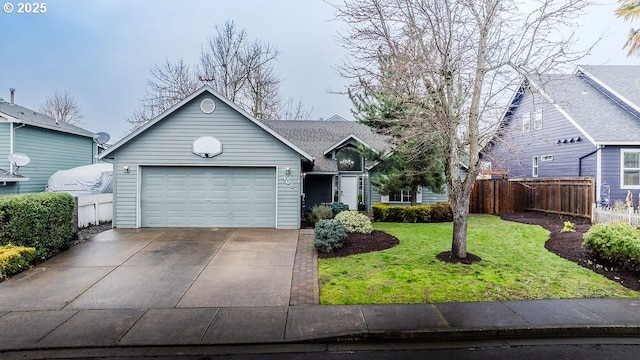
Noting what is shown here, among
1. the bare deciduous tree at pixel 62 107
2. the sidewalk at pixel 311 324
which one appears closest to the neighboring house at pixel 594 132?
the sidewalk at pixel 311 324

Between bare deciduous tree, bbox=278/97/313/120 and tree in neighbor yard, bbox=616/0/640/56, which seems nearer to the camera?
tree in neighbor yard, bbox=616/0/640/56

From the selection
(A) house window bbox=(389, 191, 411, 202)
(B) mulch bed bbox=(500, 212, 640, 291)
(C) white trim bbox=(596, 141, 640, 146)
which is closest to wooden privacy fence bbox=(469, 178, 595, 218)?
(B) mulch bed bbox=(500, 212, 640, 291)

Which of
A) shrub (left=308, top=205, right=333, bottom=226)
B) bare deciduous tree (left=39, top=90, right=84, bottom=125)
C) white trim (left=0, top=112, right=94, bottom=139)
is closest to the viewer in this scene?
shrub (left=308, top=205, right=333, bottom=226)

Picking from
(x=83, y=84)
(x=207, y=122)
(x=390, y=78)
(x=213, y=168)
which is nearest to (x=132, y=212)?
(x=213, y=168)

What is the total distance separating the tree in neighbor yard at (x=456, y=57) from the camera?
24.2 feet

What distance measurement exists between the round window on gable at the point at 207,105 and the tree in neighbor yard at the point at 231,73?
14.1 m

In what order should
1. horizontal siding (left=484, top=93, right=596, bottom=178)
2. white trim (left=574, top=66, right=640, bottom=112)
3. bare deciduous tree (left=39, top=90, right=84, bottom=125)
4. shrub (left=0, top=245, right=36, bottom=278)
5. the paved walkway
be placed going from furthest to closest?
bare deciduous tree (left=39, top=90, right=84, bottom=125)
horizontal siding (left=484, top=93, right=596, bottom=178)
white trim (left=574, top=66, right=640, bottom=112)
shrub (left=0, top=245, right=36, bottom=278)
the paved walkway

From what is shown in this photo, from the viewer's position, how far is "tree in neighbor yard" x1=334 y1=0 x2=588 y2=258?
7.39 m

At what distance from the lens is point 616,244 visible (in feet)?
23.9

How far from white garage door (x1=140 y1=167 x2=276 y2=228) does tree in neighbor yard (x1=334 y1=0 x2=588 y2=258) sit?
6274mm

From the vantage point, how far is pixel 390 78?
770 centimetres

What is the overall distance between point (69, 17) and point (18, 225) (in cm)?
1119

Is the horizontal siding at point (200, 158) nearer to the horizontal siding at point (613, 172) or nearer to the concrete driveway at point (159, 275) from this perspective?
the concrete driveway at point (159, 275)

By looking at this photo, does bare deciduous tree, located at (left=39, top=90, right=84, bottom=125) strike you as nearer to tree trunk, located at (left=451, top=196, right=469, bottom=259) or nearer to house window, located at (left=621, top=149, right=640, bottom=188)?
tree trunk, located at (left=451, top=196, right=469, bottom=259)
